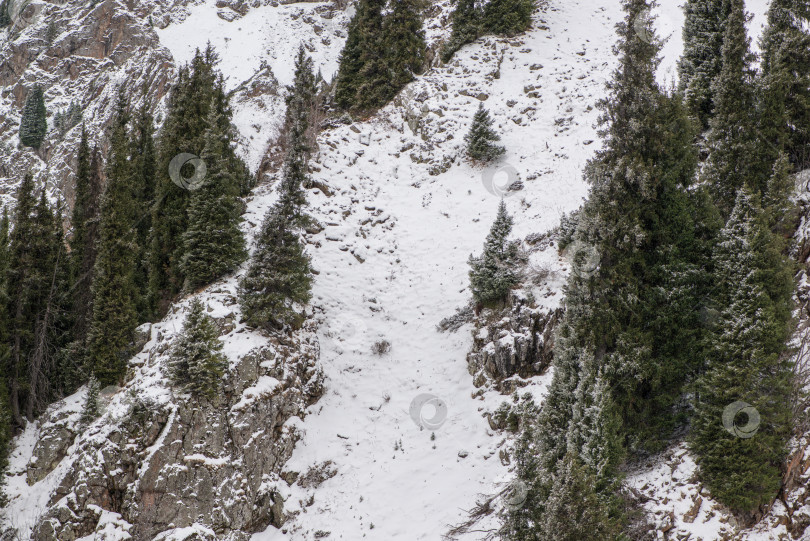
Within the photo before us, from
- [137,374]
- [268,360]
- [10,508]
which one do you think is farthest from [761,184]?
[10,508]

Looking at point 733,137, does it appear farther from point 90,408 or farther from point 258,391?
point 90,408

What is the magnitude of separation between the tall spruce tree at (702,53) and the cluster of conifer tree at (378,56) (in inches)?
743

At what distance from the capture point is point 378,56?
37.6 metres

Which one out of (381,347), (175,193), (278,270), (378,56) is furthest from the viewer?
(378,56)

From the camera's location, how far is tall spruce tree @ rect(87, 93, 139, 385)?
20.7m

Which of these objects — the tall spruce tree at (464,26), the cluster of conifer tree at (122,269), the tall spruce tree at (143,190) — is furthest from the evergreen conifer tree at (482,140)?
the tall spruce tree at (143,190)

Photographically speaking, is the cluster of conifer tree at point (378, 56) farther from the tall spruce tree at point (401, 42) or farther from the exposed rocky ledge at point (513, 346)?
the exposed rocky ledge at point (513, 346)

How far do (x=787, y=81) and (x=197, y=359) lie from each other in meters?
22.3

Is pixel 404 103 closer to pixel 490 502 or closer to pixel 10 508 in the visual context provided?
pixel 490 502

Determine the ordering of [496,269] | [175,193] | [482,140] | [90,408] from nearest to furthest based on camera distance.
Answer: [90,408] → [496,269] → [175,193] → [482,140]

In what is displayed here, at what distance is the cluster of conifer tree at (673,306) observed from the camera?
12.4 m

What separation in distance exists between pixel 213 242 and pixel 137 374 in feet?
18.2

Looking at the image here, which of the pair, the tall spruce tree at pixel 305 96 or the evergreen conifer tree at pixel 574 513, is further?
the tall spruce tree at pixel 305 96

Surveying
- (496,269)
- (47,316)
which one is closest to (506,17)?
(496,269)
